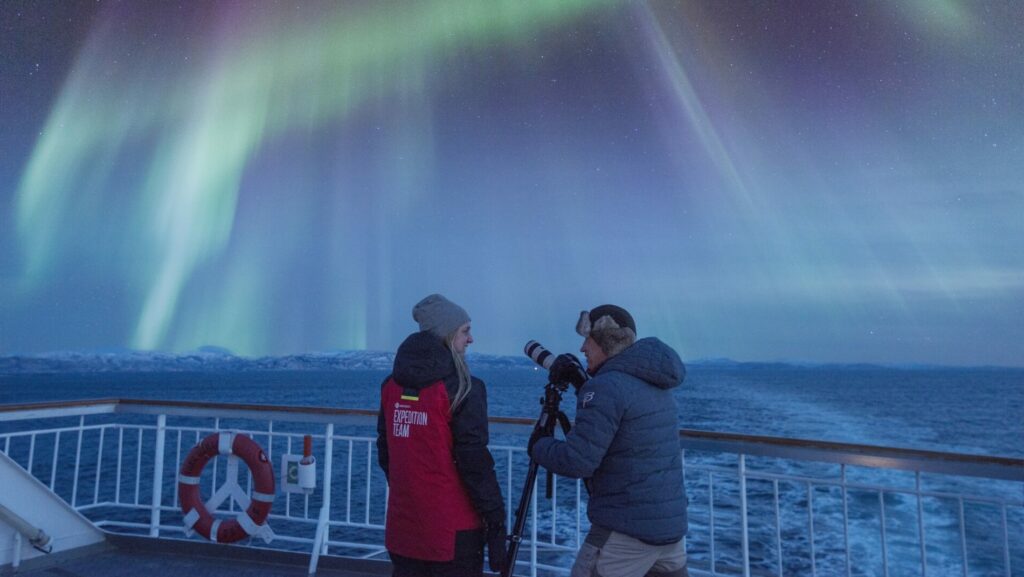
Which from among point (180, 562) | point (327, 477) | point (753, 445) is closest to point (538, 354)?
point (753, 445)

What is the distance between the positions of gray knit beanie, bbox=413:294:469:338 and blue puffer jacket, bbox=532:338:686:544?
50 cm

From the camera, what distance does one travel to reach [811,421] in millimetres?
37188

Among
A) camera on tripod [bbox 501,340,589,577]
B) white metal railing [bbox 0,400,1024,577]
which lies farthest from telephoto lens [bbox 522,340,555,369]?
white metal railing [bbox 0,400,1024,577]

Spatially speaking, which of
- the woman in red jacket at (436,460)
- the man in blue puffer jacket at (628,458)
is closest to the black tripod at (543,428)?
the woman in red jacket at (436,460)

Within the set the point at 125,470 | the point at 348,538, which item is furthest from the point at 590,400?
the point at 125,470

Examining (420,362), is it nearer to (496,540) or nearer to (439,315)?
(439,315)

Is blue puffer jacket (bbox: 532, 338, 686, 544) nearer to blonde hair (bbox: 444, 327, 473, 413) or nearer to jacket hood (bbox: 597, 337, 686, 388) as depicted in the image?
jacket hood (bbox: 597, 337, 686, 388)

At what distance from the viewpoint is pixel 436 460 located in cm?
207

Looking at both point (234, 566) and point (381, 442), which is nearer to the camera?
point (381, 442)

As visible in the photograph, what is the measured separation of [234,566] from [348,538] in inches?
485

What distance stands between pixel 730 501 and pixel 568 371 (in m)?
14.0

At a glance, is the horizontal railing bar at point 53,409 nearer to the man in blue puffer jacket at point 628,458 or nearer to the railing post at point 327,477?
the railing post at point 327,477

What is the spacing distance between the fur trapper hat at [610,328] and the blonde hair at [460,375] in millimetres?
387

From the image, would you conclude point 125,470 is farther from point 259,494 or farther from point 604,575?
point 604,575
